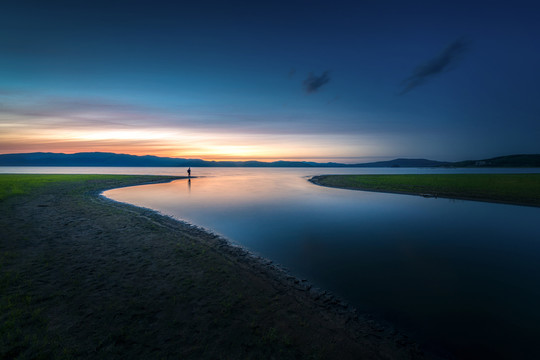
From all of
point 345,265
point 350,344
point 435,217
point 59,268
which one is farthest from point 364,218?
point 59,268

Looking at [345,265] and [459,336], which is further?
[345,265]

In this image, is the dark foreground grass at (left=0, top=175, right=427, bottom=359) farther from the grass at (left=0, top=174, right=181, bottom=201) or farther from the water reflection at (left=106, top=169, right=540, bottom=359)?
the grass at (left=0, top=174, right=181, bottom=201)

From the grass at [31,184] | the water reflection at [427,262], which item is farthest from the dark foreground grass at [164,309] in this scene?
the grass at [31,184]

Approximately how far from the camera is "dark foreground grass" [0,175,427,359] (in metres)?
4.91

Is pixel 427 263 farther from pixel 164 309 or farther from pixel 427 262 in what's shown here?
pixel 164 309

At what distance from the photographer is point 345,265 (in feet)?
35.2

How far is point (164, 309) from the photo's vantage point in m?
6.29

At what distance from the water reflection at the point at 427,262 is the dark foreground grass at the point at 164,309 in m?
1.61

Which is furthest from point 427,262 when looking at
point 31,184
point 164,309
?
point 31,184

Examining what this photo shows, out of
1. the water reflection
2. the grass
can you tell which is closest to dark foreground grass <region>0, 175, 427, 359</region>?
the water reflection

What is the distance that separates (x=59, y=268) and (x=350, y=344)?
10.7m

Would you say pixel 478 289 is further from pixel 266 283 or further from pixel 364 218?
pixel 364 218

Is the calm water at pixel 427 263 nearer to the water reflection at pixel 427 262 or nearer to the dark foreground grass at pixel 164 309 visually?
the water reflection at pixel 427 262

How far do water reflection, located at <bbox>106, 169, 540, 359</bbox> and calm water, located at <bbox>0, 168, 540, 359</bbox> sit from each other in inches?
1.6
